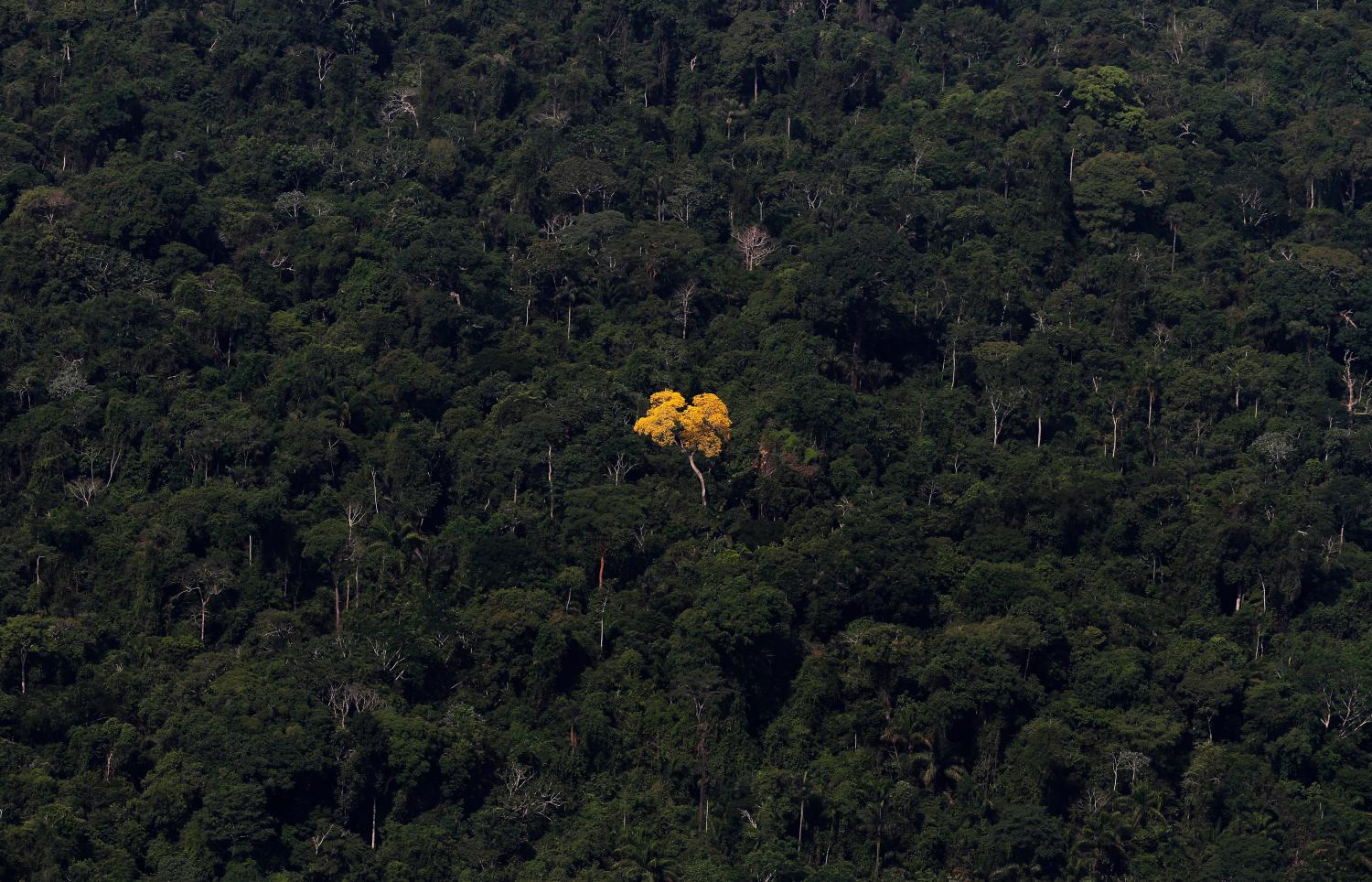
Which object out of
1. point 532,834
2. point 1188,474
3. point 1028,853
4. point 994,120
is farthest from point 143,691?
point 994,120

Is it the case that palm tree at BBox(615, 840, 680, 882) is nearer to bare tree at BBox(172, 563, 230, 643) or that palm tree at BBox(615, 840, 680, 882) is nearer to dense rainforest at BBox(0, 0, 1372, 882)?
dense rainforest at BBox(0, 0, 1372, 882)

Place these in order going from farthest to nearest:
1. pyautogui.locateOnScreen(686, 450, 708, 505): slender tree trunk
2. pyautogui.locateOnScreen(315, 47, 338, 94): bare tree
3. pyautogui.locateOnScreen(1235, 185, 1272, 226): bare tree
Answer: pyautogui.locateOnScreen(315, 47, 338, 94): bare tree
pyautogui.locateOnScreen(1235, 185, 1272, 226): bare tree
pyautogui.locateOnScreen(686, 450, 708, 505): slender tree trunk

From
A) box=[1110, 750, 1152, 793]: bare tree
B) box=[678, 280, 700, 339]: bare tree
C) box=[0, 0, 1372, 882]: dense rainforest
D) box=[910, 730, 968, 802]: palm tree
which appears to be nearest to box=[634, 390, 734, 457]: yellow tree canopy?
box=[0, 0, 1372, 882]: dense rainforest

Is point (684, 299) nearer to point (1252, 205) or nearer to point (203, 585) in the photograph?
point (203, 585)

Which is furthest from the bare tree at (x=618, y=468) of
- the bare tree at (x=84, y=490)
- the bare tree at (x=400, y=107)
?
the bare tree at (x=400, y=107)

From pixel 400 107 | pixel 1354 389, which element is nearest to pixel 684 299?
pixel 400 107

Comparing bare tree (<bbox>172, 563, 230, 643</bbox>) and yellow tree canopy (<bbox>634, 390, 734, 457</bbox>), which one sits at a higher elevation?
yellow tree canopy (<bbox>634, 390, 734, 457</bbox>)
